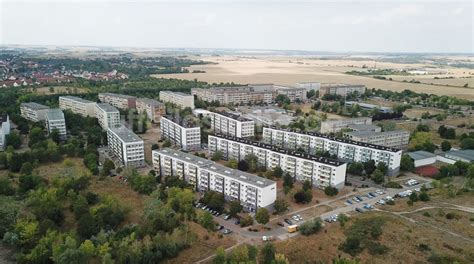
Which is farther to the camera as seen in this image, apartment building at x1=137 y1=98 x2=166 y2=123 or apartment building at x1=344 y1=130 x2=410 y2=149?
apartment building at x1=137 y1=98 x2=166 y2=123


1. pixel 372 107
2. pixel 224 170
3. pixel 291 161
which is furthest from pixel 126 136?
pixel 372 107

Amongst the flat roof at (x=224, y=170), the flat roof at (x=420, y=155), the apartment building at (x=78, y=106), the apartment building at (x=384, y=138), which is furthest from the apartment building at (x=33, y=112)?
the flat roof at (x=420, y=155)

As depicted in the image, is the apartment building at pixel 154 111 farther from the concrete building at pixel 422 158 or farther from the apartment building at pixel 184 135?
the concrete building at pixel 422 158

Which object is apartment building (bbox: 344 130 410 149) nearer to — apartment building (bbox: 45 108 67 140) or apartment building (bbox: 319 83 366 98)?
apartment building (bbox: 45 108 67 140)

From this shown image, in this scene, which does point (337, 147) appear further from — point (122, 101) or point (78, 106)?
point (78, 106)

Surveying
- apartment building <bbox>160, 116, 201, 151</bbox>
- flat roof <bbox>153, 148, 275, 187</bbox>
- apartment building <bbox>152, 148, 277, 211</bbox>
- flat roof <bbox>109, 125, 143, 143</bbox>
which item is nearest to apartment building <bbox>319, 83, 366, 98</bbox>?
apartment building <bbox>160, 116, 201, 151</bbox>

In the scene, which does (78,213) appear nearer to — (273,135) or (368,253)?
(368,253)
